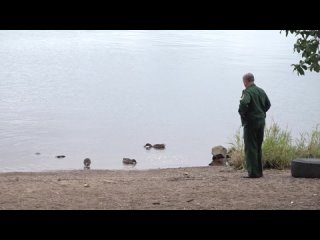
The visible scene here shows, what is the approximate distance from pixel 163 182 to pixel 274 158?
3093 millimetres

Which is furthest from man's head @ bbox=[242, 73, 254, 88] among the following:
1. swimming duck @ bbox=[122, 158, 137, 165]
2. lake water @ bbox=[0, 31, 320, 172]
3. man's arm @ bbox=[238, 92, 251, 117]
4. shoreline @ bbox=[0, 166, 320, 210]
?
swimming duck @ bbox=[122, 158, 137, 165]

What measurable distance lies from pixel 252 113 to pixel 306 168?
4.94 ft

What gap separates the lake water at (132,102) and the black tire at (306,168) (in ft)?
32.5

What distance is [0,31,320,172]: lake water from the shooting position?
24.0m

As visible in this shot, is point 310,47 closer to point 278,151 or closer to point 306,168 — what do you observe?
point 306,168

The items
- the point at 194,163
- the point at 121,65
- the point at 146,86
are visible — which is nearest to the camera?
the point at 194,163

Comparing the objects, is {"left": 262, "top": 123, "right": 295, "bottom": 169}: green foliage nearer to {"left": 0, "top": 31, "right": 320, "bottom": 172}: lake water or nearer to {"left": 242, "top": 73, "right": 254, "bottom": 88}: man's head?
{"left": 242, "top": 73, "right": 254, "bottom": 88}: man's head

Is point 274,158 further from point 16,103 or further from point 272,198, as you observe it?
point 16,103


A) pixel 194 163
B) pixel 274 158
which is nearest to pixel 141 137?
pixel 194 163

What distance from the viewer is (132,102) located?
3550cm

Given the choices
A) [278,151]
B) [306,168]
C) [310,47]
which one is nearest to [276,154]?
[278,151]

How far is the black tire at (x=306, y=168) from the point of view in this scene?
10.9 metres

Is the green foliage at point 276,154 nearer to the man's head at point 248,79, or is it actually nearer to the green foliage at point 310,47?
the man's head at point 248,79

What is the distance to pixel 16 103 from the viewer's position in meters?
35.0
